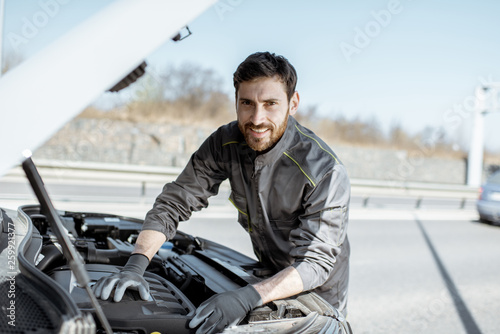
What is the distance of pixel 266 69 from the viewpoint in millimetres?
2227

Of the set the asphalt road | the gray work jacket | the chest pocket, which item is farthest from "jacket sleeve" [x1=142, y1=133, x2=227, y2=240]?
the asphalt road

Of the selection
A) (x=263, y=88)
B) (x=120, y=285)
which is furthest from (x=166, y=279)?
(x=263, y=88)

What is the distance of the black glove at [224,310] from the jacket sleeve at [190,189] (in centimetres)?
67

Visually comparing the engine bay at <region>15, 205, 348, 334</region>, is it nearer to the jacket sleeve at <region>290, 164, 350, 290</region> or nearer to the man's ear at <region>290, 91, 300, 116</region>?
the jacket sleeve at <region>290, 164, 350, 290</region>

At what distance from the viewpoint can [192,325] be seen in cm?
156

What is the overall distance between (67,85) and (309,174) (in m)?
1.47

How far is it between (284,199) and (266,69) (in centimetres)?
66

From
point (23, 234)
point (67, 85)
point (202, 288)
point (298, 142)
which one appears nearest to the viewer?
point (67, 85)

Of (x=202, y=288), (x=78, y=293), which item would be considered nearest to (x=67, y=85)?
(x=78, y=293)

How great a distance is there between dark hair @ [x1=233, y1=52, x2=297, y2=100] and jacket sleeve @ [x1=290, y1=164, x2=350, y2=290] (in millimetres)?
508

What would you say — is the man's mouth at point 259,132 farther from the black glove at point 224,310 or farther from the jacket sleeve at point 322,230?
the black glove at point 224,310

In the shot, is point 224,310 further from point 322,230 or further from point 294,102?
point 294,102

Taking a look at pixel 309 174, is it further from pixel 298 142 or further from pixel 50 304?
pixel 50 304

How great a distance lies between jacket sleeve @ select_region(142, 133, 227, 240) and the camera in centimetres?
235
